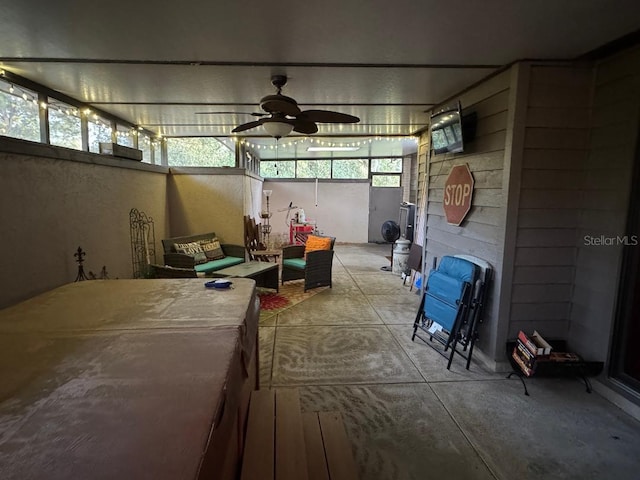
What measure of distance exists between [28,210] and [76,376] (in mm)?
2421

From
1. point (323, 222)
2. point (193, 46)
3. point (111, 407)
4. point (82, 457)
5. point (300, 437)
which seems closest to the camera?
point (82, 457)

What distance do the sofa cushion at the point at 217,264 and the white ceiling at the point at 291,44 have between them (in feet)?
7.44

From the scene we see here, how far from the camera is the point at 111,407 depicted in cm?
97

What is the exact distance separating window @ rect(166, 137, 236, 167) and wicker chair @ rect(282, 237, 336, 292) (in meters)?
2.52

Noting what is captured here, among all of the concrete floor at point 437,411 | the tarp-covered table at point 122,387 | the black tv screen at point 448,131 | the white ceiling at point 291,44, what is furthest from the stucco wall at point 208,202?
the tarp-covered table at point 122,387

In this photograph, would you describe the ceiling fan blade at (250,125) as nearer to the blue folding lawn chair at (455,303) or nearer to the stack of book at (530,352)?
the blue folding lawn chair at (455,303)

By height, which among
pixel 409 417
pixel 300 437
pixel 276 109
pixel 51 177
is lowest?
pixel 409 417

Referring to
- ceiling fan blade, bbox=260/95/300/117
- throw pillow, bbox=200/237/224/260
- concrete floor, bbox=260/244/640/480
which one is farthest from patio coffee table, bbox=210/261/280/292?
ceiling fan blade, bbox=260/95/300/117

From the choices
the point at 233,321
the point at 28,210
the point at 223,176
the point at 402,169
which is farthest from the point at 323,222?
the point at 233,321

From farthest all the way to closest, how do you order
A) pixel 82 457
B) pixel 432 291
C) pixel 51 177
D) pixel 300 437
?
pixel 432 291 → pixel 51 177 → pixel 300 437 → pixel 82 457

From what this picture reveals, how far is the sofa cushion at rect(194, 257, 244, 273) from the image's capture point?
475cm

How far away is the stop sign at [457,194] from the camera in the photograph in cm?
327

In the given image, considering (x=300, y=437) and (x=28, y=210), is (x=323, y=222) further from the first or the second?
(x=300, y=437)

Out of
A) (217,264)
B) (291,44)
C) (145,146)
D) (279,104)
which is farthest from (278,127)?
(145,146)
